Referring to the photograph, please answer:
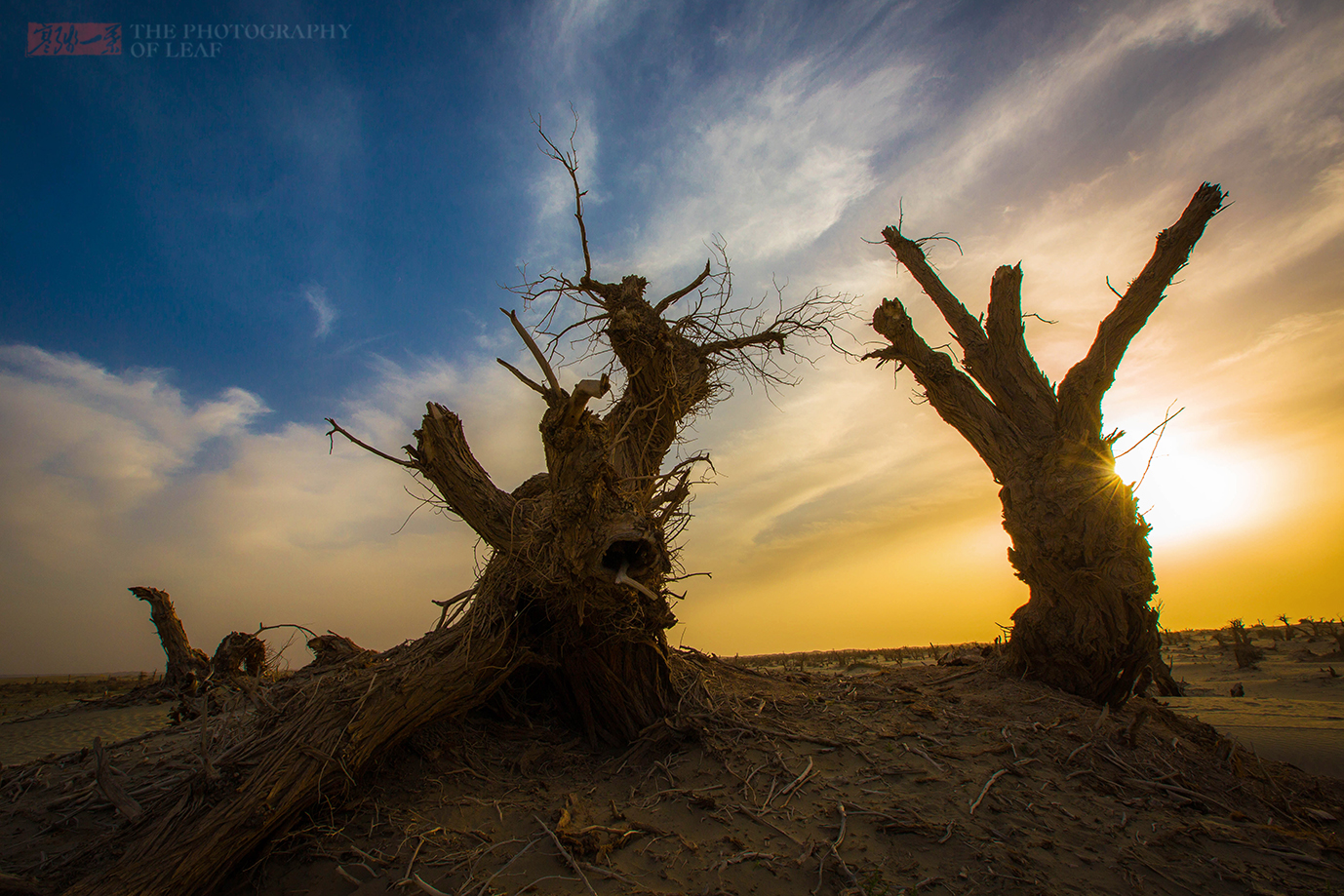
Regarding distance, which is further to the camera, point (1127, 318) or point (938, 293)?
point (938, 293)

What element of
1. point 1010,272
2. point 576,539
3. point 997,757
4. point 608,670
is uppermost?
point 1010,272

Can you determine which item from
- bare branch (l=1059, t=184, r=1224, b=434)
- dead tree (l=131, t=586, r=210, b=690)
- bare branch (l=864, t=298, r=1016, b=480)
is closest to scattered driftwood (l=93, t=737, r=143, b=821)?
bare branch (l=864, t=298, r=1016, b=480)

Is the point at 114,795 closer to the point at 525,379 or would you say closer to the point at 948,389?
the point at 525,379

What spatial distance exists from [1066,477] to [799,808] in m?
4.59

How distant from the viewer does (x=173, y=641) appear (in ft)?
41.2

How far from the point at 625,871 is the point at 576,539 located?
2.10 metres

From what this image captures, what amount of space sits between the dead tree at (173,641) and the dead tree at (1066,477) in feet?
51.3

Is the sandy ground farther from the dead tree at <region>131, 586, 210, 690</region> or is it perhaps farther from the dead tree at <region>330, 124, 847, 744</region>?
the dead tree at <region>131, 586, 210, 690</region>

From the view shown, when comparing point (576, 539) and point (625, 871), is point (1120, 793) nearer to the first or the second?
point (625, 871)

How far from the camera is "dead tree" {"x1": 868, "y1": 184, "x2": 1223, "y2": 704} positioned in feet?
19.3

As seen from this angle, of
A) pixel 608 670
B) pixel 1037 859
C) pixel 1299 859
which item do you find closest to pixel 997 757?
pixel 1037 859

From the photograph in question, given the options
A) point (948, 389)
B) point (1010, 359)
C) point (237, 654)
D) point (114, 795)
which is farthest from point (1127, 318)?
point (237, 654)

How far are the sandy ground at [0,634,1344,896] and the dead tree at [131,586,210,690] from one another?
844cm

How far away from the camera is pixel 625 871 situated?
11.1 feet
